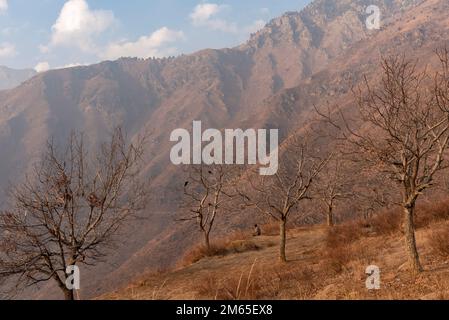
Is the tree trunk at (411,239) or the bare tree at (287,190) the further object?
the bare tree at (287,190)

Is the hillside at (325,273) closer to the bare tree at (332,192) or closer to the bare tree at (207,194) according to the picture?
the bare tree at (207,194)

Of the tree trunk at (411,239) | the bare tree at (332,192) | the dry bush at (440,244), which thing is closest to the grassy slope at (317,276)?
the dry bush at (440,244)

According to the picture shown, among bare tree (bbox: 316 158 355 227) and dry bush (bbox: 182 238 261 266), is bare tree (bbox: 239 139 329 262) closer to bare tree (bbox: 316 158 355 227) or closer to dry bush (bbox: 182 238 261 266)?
dry bush (bbox: 182 238 261 266)

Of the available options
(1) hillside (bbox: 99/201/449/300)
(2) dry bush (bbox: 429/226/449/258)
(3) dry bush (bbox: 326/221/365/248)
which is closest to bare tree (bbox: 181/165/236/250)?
(1) hillside (bbox: 99/201/449/300)

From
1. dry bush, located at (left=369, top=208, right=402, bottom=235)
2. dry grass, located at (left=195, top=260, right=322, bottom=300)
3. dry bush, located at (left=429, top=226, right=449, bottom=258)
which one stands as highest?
dry bush, located at (left=369, top=208, right=402, bottom=235)

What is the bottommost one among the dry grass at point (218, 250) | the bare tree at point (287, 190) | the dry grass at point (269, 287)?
the dry grass at point (269, 287)

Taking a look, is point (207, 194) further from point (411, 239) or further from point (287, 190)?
point (411, 239)

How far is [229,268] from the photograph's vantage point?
18312 mm

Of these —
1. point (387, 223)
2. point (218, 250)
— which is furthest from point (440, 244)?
point (218, 250)

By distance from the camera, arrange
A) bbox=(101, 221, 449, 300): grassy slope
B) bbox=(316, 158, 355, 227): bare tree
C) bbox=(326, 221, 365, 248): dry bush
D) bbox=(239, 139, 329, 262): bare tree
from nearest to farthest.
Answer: bbox=(101, 221, 449, 300): grassy slope, bbox=(239, 139, 329, 262): bare tree, bbox=(326, 221, 365, 248): dry bush, bbox=(316, 158, 355, 227): bare tree

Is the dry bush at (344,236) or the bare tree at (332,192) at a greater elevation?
the bare tree at (332,192)
